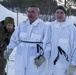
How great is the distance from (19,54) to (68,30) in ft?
3.20

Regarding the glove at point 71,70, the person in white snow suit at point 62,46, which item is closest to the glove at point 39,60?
the person in white snow suit at point 62,46

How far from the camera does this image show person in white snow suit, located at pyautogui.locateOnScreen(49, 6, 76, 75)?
5.52 m

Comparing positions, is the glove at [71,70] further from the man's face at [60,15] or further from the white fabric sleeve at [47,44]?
the man's face at [60,15]

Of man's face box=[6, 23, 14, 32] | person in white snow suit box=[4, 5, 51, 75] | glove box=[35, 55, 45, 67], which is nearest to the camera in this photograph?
glove box=[35, 55, 45, 67]

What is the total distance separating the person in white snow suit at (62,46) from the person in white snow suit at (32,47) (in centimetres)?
17

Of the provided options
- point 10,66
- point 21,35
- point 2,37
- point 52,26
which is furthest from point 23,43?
point 10,66

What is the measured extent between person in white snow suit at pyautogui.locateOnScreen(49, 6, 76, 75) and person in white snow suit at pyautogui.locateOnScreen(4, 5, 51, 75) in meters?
0.17

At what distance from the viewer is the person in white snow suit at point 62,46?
5.52 metres

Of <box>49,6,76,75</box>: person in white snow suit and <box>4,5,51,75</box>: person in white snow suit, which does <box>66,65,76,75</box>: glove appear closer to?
<box>49,6,76,75</box>: person in white snow suit

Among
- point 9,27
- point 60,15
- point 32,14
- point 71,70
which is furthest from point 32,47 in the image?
point 9,27

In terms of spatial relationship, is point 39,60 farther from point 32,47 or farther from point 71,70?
point 71,70

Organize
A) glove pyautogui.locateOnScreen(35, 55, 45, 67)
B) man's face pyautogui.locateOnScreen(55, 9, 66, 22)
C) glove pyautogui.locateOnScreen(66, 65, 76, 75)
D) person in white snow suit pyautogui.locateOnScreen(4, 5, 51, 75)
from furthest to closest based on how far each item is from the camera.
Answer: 1. person in white snow suit pyautogui.locateOnScreen(4, 5, 51, 75)
2. glove pyautogui.locateOnScreen(35, 55, 45, 67)
3. man's face pyautogui.locateOnScreen(55, 9, 66, 22)
4. glove pyautogui.locateOnScreen(66, 65, 76, 75)

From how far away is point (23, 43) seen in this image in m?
5.98

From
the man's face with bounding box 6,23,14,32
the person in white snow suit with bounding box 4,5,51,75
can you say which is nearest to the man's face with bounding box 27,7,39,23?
the person in white snow suit with bounding box 4,5,51,75
